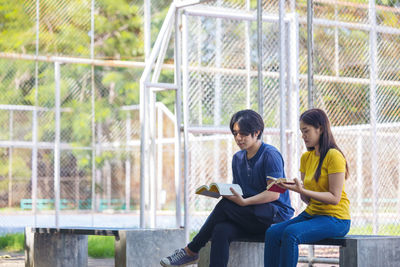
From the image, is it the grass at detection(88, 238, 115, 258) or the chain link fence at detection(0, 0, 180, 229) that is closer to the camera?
the grass at detection(88, 238, 115, 258)

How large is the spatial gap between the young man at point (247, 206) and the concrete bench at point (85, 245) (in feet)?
1.65

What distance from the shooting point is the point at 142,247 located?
A: 18.0 ft

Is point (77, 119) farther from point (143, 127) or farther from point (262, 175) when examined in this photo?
point (262, 175)

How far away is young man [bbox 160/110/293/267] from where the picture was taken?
191 inches

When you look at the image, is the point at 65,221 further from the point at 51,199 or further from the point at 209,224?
the point at 209,224

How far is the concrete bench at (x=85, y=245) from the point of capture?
17.8ft

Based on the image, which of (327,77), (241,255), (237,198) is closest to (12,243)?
(327,77)

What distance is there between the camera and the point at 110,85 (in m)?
23.7

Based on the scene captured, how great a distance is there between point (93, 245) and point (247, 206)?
4754 millimetres

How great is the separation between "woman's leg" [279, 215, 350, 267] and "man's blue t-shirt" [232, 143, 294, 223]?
1.46ft

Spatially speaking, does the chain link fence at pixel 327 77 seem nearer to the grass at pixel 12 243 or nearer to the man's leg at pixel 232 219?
the grass at pixel 12 243

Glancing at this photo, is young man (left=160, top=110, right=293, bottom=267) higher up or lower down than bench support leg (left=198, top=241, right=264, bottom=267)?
higher up

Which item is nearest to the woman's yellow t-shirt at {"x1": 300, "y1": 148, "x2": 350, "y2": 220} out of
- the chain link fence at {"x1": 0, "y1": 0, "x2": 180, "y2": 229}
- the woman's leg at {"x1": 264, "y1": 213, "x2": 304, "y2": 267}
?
the woman's leg at {"x1": 264, "y1": 213, "x2": 304, "y2": 267}

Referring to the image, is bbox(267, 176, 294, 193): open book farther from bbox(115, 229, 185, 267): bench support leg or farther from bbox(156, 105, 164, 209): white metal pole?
bbox(156, 105, 164, 209): white metal pole
